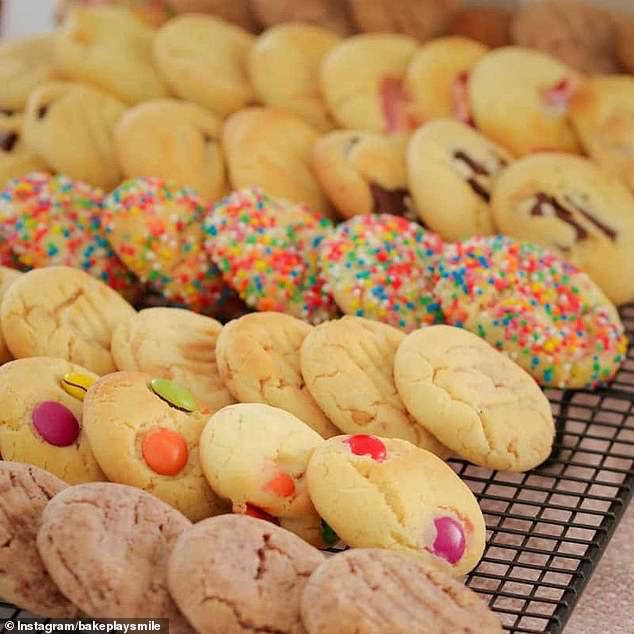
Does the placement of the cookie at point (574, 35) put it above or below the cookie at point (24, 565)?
above

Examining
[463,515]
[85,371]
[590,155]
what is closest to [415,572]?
[463,515]

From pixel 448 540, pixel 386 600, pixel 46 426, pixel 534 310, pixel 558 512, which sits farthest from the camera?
pixel 534 310

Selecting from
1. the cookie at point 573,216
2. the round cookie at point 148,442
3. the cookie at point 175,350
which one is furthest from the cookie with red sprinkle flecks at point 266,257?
the round cookie at point 148,442

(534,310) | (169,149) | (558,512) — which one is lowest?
(558,512)

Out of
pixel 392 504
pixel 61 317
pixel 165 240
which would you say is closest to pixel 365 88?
pixel 165 240

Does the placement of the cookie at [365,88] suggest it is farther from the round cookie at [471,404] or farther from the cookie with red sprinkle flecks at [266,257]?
the round cookie at [471,404]

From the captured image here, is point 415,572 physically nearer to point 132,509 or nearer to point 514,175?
point 132,509

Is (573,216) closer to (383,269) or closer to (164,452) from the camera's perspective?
(383,269)
